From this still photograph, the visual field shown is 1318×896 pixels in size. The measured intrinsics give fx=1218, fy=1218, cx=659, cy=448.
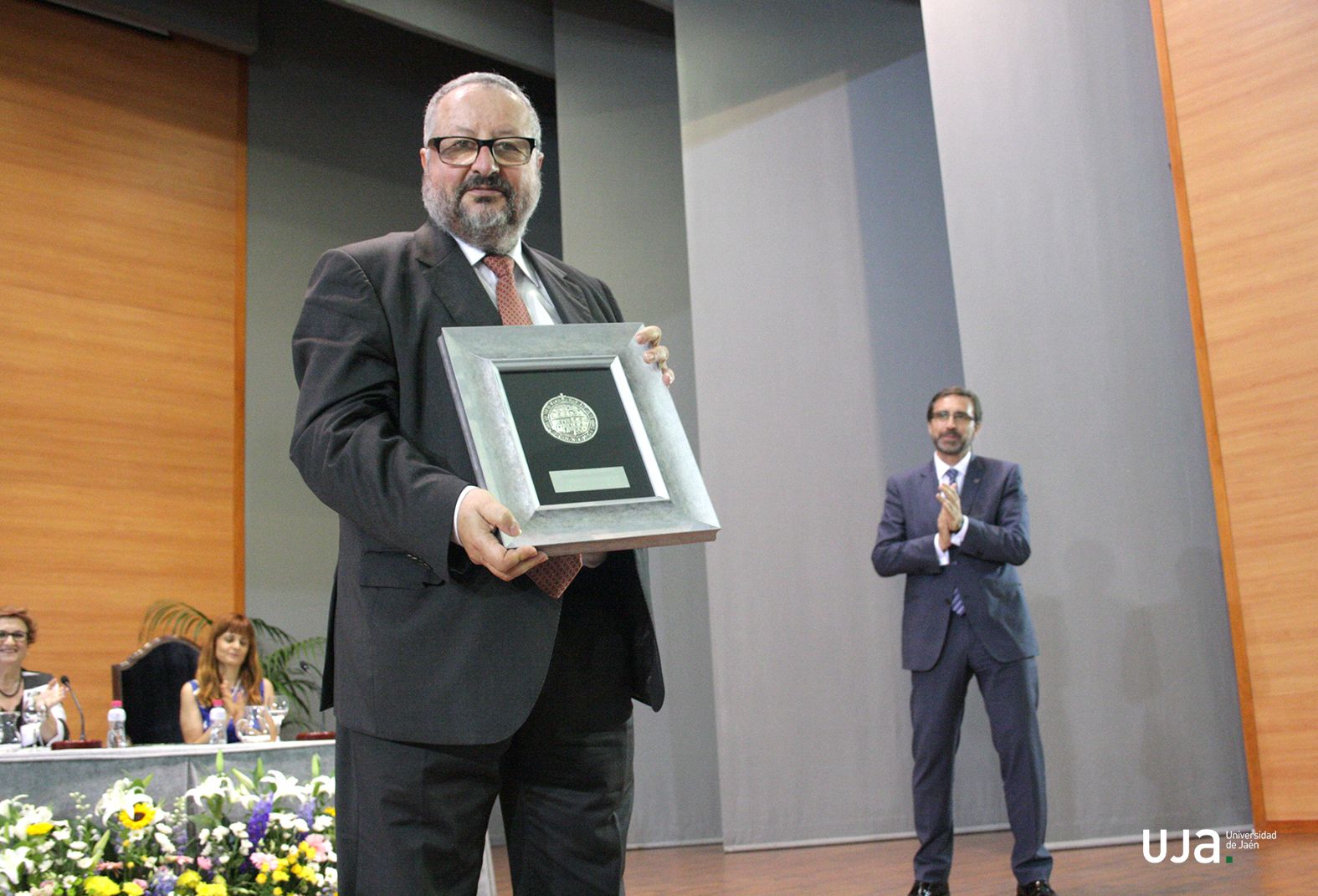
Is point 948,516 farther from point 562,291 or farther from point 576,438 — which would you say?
point 576,438

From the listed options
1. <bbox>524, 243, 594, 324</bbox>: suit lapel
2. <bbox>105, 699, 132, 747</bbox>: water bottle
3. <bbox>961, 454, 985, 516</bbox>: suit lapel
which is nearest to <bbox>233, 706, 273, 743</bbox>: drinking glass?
<bbox>105, 699, 132, 747</bbox>: water bottle

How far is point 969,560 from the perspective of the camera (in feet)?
12.2

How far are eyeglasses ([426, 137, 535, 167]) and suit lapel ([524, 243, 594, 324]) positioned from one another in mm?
151

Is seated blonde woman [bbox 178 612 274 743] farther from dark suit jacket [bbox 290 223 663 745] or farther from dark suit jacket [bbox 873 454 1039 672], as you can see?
dark suit jacket [bbox 290 223 663 745]

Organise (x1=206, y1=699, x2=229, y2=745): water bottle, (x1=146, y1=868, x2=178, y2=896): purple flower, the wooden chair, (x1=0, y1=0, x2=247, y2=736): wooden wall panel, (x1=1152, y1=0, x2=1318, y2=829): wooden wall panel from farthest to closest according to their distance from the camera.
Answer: (x1=0, y1=0, x2=247, y2=736): wooden wall panel, the wooden chair, (x1=1152, y1=0, x2=1318, y2=829): wooden wall panel, (x1=206, y1=699, x2=229, y2=745): water bottle, (x1=146, y1=868, x2=178, y2=896): purple flower

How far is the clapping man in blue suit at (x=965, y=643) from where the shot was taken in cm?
→ 356

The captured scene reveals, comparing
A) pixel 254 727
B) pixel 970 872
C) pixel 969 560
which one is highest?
pixel 969 560

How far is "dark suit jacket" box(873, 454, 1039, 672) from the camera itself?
3656 mm

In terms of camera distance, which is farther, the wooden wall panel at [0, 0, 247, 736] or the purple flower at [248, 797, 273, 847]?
the wooden wall panel at [0, 0, 247, 736]

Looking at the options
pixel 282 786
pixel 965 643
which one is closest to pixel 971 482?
pixel 965 643

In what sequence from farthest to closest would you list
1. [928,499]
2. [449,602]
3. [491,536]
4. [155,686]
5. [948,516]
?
[155,686]
[928,499]
[948,516]
[449,602]
[491,536]

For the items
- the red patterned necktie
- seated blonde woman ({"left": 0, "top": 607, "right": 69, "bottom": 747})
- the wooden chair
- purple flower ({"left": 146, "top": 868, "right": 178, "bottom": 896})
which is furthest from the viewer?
the wooden chair

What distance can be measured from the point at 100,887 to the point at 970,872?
2855 millimetres

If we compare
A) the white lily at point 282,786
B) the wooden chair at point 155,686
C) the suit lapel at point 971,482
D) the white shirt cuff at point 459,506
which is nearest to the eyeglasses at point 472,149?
the white shirt cuff at point 459,506
